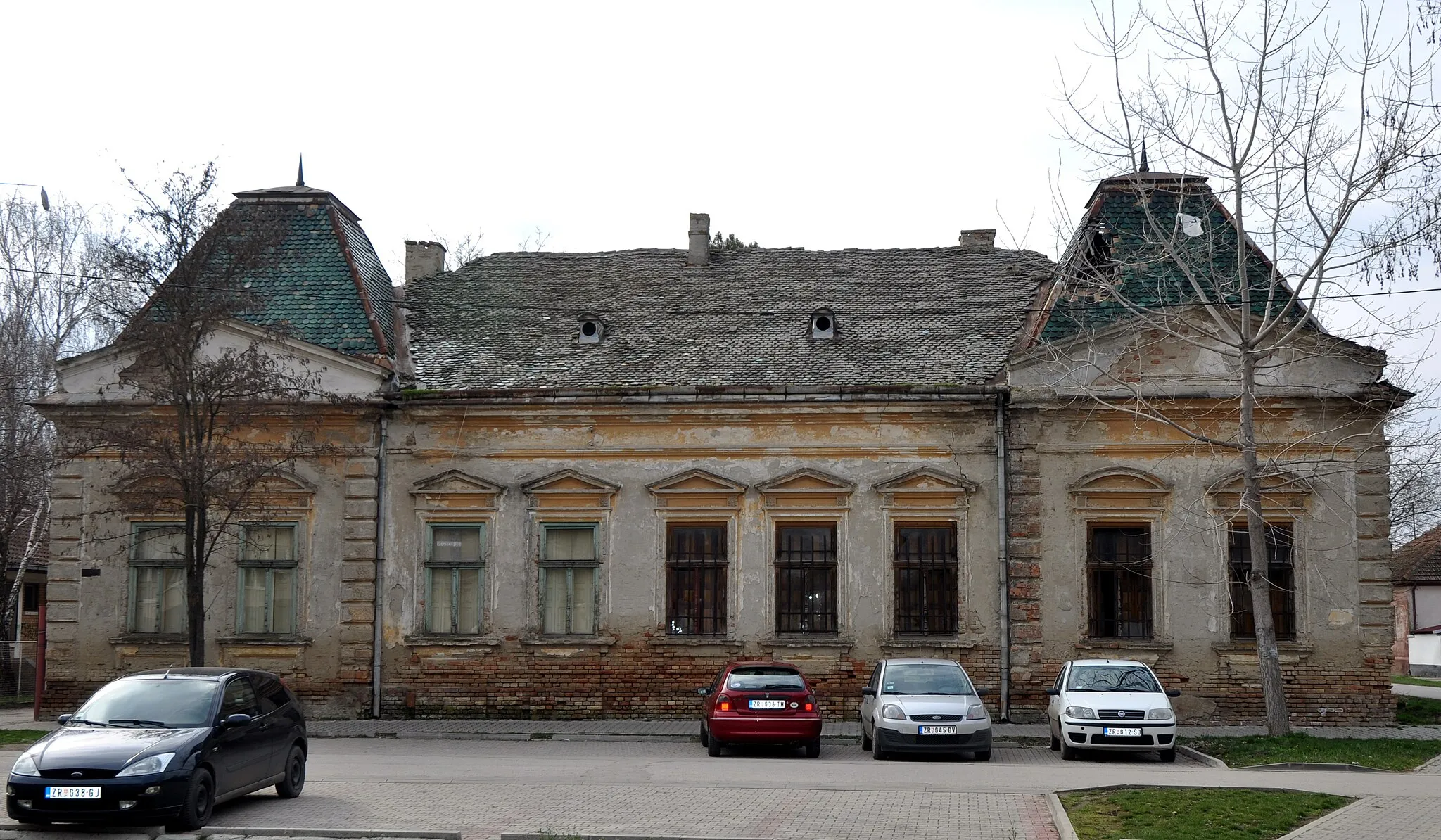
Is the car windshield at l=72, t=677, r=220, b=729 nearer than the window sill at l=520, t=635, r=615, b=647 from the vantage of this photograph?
Yes

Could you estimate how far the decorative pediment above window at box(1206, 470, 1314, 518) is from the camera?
23.0m

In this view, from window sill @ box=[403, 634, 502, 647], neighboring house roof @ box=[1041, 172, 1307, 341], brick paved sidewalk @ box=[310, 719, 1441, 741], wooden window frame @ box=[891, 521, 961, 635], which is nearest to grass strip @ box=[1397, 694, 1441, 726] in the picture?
brick paved sidewalk @ box=[310, 719, 1441, 741]

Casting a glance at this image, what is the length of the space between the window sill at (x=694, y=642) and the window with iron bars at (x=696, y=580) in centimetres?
16

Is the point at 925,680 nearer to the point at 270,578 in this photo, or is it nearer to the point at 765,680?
the point at 765,680

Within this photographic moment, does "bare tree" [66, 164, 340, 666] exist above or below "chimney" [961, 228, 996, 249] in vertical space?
below

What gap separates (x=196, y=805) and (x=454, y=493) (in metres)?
12.1

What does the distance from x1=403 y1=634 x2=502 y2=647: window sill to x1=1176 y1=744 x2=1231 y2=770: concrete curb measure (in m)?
11.3

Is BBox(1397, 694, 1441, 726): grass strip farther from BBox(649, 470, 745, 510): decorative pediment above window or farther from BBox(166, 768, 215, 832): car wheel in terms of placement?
BBox(166, 768, 215, 832): car wheel

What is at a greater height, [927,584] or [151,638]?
[927,584]

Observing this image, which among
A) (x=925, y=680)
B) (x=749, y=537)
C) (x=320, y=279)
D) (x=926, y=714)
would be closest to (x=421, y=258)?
(x=320, y=279)

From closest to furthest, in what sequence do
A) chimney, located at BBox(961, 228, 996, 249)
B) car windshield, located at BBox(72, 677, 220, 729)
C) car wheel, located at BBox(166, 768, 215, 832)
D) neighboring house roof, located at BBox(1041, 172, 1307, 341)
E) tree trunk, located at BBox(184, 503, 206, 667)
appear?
1. car wheel, located at BBox(166, 768, 215, 832)
2. car windshield, located at BBox(72, 677, 220, 729)
3. tree trunk, located at BBox(184, 503, 206, 667)
4. neighboring house roof, located at BBox(1041, 172, 1307, 341)
5. chimney, located at BBox(961, 228, 996, 249)

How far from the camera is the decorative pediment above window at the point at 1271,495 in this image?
2303cm

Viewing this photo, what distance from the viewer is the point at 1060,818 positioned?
1253cm

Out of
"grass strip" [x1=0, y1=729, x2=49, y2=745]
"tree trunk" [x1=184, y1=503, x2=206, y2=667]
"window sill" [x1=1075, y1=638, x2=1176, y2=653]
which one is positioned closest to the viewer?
"grass strip" [x1=0, y1=729, x2=49, y2=745]
